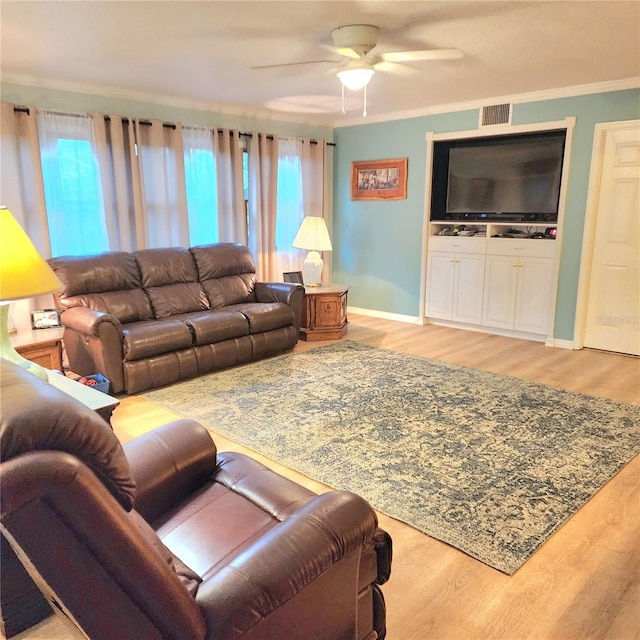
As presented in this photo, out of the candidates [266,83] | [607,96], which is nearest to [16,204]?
[266,83]

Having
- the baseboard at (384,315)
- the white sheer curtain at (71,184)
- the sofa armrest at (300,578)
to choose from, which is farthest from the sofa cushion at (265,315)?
the sofa armrest at (300,578)

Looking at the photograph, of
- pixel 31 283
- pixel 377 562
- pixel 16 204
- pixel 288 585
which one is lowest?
pixel 377 562

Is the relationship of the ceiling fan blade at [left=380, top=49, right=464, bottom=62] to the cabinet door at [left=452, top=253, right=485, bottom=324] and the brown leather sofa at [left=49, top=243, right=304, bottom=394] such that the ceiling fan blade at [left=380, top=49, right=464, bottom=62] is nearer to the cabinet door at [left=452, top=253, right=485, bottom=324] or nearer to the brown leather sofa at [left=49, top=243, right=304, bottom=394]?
the brown leather sofa at [left=49, top=243, right=304, bottom=394]

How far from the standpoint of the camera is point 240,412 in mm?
3436

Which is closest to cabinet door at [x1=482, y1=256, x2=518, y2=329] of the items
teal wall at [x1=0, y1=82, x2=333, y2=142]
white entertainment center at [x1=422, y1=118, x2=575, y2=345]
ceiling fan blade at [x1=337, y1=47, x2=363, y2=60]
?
white entertainment center at [x1=422, y1=118, x2=575, y2=345]

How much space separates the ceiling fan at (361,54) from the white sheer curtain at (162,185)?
166 centimetres

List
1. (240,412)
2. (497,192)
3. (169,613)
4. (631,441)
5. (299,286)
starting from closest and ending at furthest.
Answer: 1. (169,613)
2. (631,441)
3. (240,412)
4. (299,286)
5. (497,192)

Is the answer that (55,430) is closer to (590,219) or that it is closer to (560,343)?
(590,219)

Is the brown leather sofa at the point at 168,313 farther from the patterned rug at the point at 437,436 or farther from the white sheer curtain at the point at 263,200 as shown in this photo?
the white sheer curtain at the point at 263,200

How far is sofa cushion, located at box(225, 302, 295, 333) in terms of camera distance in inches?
174

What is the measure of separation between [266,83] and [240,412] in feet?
9.13

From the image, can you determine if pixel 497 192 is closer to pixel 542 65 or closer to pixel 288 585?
pixel 542 65

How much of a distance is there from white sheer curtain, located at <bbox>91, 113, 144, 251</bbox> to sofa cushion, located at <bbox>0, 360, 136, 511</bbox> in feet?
13.4

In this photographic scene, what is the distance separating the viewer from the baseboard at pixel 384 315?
6.14 meters
